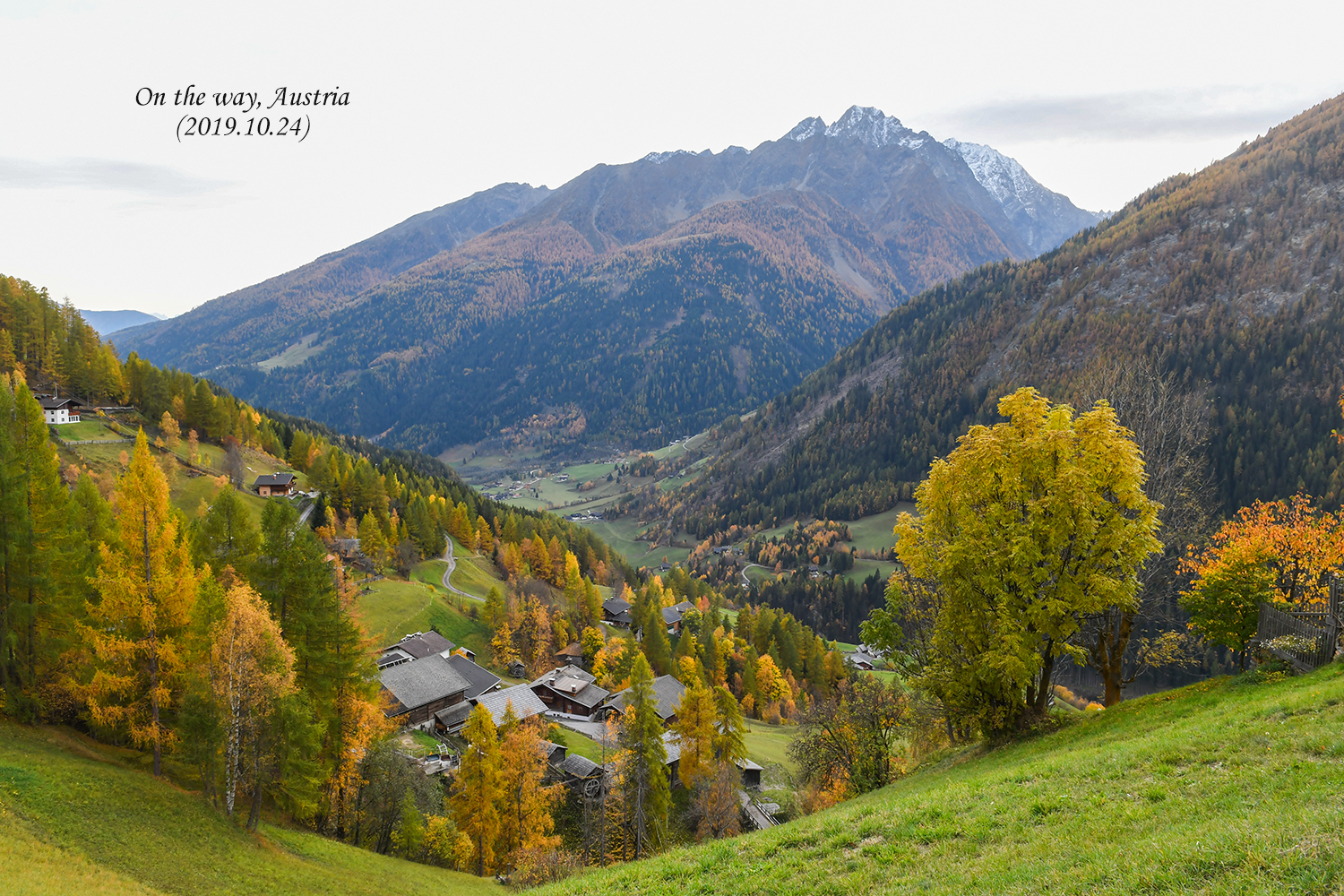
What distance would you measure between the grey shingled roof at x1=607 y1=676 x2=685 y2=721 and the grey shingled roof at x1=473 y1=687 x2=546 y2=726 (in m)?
8.73

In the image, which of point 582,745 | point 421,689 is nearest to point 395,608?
point 421,689

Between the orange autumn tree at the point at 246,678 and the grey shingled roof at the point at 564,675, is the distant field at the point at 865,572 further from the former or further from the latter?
the orange autumn tree at the point at 246,678

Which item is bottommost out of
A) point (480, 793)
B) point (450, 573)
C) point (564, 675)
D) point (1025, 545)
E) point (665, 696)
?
point (665, 696)

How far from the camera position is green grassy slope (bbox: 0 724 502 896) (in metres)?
21.5

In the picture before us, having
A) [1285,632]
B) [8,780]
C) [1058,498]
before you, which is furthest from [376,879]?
[1285,632]

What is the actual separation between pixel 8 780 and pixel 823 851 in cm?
2984

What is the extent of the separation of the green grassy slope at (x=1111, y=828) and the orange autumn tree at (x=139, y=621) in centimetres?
2300

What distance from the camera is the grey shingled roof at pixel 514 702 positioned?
213ft

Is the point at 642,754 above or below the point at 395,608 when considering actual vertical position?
below

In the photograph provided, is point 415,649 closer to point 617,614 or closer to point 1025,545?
point 617,614

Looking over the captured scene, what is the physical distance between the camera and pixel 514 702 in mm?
65875

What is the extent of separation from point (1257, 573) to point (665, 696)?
58.8 metres

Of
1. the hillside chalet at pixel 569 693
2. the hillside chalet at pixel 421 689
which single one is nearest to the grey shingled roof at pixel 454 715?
the hillside chalet at pixel 421 689

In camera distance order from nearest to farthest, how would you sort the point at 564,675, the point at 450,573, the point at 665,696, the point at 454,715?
the point at 454,715, the point at 665,696, the point at 564,675, the point at 450,573
